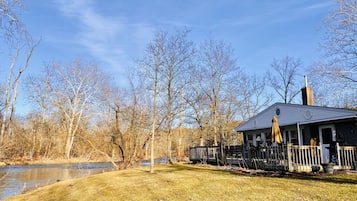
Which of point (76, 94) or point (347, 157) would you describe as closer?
point (347, 157)

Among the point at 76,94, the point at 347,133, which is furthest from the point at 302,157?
the point at 76,94

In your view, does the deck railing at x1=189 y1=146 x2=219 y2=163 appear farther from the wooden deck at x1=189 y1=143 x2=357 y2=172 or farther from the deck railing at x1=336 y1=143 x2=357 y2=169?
the deck railing at x1=336 y1=143 x2=357 y2=169

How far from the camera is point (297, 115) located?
1544 centimetres

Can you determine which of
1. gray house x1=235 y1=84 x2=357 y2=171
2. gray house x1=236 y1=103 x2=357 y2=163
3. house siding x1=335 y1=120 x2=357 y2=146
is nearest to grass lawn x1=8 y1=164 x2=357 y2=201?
gray house x1=235 y1=84 x2=357 y2=171

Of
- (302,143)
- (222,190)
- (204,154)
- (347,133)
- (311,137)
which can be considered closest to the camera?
(222,190)

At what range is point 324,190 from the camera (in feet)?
23.8

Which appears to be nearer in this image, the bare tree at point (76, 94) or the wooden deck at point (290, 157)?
the wooden deck at point (290, 157)

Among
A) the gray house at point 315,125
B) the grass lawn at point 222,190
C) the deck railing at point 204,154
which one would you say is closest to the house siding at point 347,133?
the gray house at point 315,125

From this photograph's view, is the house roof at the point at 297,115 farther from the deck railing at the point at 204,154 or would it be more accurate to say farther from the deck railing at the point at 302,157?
the deck railing at the point at 204,154

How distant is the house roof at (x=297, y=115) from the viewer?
13.1 metres

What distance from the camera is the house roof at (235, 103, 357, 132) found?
1308cm

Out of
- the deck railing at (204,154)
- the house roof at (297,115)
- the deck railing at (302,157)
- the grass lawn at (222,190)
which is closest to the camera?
the grass lawn at (222,190)

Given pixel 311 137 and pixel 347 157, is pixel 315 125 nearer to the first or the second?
pixel 311 137

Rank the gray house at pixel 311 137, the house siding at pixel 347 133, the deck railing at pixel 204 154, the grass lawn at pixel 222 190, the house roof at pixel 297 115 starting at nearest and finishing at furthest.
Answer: the grass lawn at pixel 222 190 < the gray house at pixel 311 137 < the house siding at pixel 347 133 < the house roof at pixel 297 115 < the deck railing at pixel 204 154
